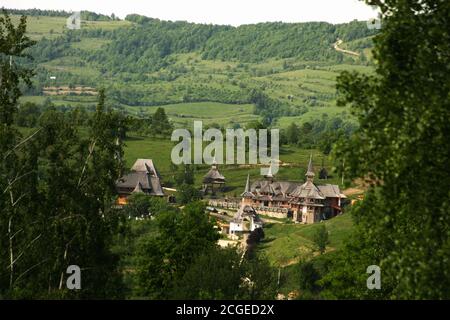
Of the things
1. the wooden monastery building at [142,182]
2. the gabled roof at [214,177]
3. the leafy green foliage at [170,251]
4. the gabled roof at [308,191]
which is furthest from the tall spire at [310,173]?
the leafy green foliage at [170,251]

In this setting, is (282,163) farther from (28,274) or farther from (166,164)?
(28,274)

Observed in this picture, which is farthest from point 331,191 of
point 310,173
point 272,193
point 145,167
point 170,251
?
point 170,251

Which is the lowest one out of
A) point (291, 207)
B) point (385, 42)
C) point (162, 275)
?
point (291, 207)

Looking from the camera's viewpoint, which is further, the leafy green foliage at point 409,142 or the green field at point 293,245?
the green field at point 293,245

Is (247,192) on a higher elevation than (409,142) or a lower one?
lower

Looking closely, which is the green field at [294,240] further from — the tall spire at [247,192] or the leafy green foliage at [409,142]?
the leafy green foliage at [409,142]

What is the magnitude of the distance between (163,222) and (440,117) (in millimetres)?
43229

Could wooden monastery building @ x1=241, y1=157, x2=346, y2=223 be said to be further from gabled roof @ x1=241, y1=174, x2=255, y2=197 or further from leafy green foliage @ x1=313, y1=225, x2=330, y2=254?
leafy green foliage @ x1=313, y1=225, x2=330, y2=254

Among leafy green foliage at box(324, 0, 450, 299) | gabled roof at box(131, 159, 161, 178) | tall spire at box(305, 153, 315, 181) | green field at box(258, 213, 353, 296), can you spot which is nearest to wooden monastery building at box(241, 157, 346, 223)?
tall spire at box(305, 153, 315, 181)

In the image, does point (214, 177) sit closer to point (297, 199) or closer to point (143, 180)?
point (143, 180)

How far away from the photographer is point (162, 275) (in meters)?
62.6

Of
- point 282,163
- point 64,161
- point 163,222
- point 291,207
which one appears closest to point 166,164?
point 282,163

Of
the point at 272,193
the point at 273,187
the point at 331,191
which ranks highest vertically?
the point at 331,191
